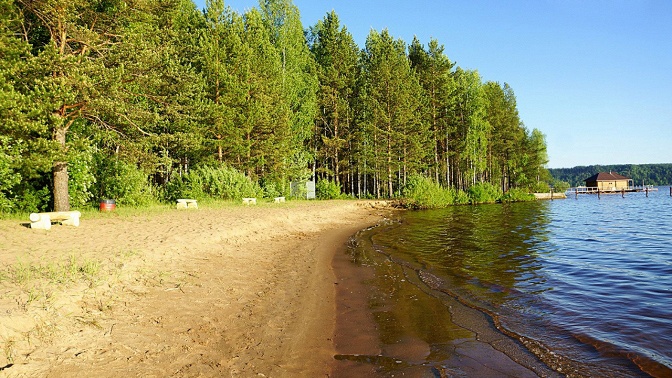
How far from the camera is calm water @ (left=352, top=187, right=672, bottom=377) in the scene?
553 centimetres

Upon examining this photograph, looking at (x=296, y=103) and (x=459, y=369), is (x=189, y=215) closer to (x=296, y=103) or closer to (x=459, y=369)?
(x=459, y=369)

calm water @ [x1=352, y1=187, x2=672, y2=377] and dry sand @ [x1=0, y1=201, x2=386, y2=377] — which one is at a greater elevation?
dry sand @ [x1=0, y1=201, x2=386, y2=377]

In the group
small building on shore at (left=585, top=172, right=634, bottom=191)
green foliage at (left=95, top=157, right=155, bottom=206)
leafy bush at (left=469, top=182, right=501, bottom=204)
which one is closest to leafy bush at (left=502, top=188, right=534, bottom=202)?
leafy bush at (left=469, top=182, right=501, bottom=204)

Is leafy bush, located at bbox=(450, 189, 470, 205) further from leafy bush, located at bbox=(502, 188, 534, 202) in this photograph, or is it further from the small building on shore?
the small building on shore

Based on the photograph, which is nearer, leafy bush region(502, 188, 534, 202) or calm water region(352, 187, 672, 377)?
calm water region(352, 187, 672, 377)

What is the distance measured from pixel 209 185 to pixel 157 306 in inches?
812

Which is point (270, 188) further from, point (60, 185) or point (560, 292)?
point (560, 292)

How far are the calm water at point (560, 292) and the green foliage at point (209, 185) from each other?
500 inches

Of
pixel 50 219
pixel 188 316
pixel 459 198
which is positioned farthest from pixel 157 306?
pixel 459 198

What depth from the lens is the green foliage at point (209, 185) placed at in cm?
2489

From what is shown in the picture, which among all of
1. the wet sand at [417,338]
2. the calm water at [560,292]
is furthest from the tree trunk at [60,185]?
the wet sand at [417,338]

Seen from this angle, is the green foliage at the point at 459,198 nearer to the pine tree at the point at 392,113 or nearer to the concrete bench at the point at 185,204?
the pine tree at the point at 392,113

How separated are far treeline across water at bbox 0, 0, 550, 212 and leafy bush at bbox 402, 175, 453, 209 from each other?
43 cm

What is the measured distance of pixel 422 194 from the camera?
38.9 metres
